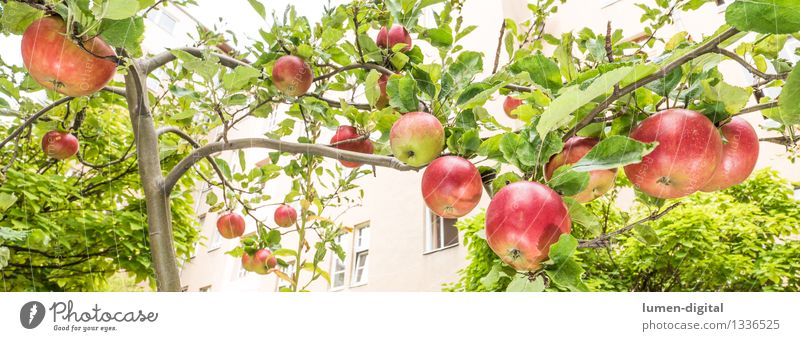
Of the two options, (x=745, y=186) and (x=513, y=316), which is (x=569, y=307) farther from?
(x=745, y=186)

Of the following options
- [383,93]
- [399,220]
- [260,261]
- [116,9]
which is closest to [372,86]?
[383,93]

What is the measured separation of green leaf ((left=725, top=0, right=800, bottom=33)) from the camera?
0.13 metres

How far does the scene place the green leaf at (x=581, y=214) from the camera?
0.54 feet

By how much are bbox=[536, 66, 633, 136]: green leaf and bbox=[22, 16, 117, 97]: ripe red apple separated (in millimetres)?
208

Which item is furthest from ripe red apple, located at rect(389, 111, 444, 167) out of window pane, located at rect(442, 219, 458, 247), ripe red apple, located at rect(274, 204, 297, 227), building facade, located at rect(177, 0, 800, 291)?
window pane, located at rect(442, 219, 458, 247)

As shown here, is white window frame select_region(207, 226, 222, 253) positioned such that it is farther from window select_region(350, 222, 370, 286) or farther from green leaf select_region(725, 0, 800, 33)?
green leaf select_region(725, 0, 800, 33)

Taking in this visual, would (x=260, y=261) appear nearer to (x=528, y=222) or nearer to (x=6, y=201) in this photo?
(x=6, y=201)

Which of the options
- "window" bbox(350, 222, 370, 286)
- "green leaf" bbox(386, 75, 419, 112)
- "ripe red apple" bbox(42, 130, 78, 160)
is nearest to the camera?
"green leaf" bbox(386, 75, 419, 112)

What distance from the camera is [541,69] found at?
0.19 m

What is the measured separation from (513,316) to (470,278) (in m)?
0.77

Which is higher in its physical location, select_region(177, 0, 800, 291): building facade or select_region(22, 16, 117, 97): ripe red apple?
select_region(177, 0, 800, 291): building facade

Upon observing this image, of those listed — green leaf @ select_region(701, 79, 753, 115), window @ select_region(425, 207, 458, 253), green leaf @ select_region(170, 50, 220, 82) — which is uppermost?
window @ select_region(425, 207, 458, 253)

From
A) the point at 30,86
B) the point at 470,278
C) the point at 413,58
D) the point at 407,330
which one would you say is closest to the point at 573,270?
the point at 407,330

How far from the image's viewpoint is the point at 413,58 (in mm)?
359
